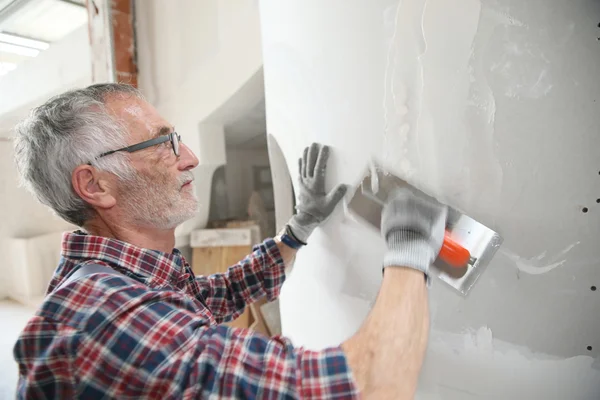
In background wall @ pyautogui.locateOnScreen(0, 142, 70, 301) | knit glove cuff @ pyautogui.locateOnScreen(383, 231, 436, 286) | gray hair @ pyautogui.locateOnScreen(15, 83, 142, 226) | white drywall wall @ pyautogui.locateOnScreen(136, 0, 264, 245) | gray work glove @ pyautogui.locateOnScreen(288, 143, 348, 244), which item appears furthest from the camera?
background wall @ pyautogui.locateOnScreen(0, 142, 70, 301)

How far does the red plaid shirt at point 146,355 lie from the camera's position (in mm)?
478

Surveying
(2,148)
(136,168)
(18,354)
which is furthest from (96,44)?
(18,354)

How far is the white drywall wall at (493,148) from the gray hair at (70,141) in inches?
18.7

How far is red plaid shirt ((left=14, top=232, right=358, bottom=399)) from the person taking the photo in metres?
0.48

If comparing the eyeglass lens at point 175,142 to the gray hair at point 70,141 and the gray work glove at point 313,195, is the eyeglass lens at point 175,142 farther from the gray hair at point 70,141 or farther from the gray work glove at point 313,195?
the gray work glove at point 313,195

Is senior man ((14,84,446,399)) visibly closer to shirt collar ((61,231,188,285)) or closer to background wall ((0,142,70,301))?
shirt collar ((61,231,188,285))

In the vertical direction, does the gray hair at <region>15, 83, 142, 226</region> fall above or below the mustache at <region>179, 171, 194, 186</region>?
above

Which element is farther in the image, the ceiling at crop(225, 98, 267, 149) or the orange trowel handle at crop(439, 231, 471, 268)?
the ceiling at crop(225, 98, 267, 149)

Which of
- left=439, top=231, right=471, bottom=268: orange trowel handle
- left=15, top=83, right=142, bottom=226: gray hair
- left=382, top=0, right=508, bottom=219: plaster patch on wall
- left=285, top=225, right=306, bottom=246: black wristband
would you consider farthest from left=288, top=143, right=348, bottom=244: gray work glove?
left=15, top=83, right=142, bottom=226: gray hair

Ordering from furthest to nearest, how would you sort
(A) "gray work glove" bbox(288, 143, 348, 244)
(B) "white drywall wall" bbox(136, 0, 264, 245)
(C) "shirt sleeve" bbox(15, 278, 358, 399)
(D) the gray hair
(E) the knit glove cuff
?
(B) "white drywall wall" bbox(136, 0, 264, 245)
(A) "gray work glove" bbox(288, 143, 348, 244)
(D) the gray hair
(E) the knit glove cuff
(C) "shirt sleeve" bbox(15, 278, 358, 399)

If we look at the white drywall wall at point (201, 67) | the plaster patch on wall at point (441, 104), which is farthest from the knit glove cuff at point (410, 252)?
the white drywall wall at point (201, 67)

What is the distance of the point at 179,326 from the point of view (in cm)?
52

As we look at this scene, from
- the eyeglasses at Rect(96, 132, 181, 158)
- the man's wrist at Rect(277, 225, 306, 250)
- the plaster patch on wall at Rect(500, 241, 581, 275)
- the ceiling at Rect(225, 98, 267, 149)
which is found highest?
the ceiling at Rect(225, 98, 267, 149)

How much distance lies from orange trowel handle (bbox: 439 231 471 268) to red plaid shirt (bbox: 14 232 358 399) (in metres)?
0.30
